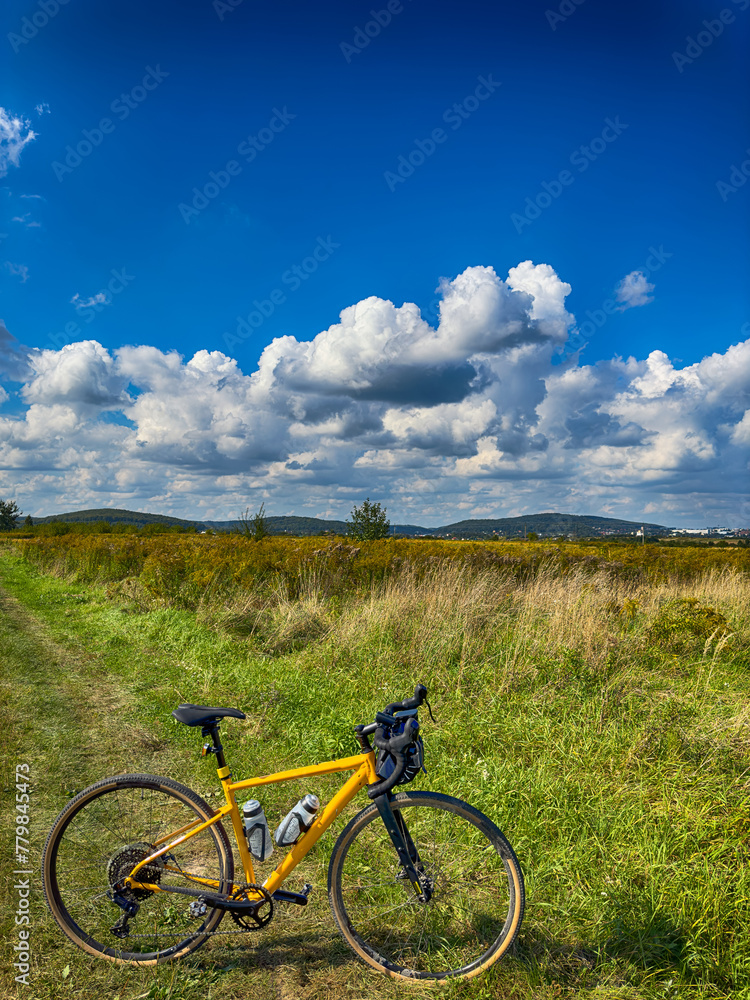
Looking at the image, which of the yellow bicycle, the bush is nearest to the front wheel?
the yellow bicycle

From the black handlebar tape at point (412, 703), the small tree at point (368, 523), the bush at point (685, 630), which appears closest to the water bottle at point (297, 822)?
the black handlebar tape at point (412, 703)

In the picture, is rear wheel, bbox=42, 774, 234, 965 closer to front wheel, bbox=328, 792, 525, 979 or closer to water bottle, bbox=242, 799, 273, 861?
water bottle, bbox=242, 799, 273, 861

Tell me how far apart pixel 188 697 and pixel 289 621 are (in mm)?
2364

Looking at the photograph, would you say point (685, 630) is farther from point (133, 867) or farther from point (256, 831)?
point (133, 867)

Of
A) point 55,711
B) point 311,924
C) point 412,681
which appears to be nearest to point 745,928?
point 311,924

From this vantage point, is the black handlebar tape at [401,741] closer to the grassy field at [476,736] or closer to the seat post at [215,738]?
the seat post at [215,738]

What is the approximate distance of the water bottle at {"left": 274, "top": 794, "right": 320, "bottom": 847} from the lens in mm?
2707

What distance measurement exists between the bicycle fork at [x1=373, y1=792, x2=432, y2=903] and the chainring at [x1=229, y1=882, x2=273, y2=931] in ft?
2.26

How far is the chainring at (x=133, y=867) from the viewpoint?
281 cm

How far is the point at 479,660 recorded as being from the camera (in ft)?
22.2

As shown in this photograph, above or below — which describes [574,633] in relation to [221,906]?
above

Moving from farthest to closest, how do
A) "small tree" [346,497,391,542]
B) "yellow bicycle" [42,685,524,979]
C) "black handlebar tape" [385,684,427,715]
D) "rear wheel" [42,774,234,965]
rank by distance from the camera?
"small tree" [346,497,391,542] < "rear wheel" [42,774,234,965] < "yellow bicycle" [42,685,524,979] < "black handlebar tape" [385,684,427,715]

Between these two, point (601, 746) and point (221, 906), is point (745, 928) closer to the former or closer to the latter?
point (601, 746)

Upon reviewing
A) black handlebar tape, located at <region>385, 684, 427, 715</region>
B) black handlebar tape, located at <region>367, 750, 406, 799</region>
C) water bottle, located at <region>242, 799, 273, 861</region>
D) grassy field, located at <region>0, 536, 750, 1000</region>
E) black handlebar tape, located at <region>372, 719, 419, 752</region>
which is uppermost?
black handlebar tape, located at <region>385, 684, 427, 715</region>
